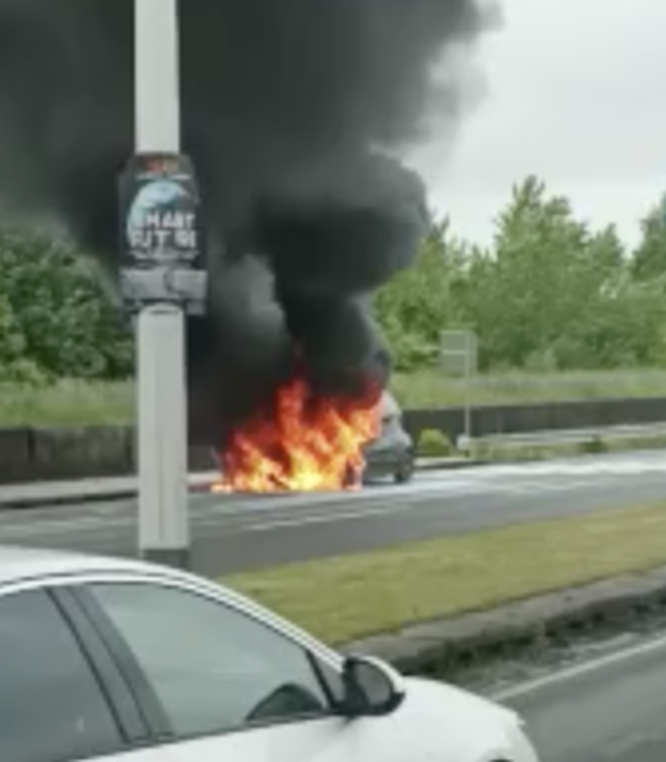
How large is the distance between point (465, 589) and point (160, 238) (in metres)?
4.64

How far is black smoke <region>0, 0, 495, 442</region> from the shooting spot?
34531mm

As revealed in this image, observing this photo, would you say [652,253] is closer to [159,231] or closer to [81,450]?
[81,450]

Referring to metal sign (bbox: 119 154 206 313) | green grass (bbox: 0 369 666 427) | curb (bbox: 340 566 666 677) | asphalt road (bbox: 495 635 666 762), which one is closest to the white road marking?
asphalt road (bbox: 495 635 666 762)

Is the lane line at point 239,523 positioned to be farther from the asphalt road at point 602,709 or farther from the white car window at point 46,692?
the white car window at point 46,692

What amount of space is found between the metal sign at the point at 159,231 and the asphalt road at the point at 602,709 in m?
2.65

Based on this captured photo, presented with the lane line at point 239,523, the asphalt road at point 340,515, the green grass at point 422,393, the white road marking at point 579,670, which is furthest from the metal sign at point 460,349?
the white road marking at point 579,670

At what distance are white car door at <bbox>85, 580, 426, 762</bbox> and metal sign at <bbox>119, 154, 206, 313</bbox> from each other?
521 cm

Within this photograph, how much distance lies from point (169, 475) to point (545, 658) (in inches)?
104

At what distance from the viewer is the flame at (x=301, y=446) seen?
108 ft

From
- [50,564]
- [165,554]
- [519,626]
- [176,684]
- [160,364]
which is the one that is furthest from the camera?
[519,626]

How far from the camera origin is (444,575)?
14.6m

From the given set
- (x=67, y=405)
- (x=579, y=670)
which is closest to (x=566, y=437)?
(x=67, y=405)

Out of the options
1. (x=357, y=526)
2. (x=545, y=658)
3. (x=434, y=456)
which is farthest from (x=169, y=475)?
(x=434, y=456)

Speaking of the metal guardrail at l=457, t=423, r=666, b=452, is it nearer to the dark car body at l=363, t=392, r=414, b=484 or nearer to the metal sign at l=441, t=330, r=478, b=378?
the metal sign at l=441, t=330, r=478, b=378
